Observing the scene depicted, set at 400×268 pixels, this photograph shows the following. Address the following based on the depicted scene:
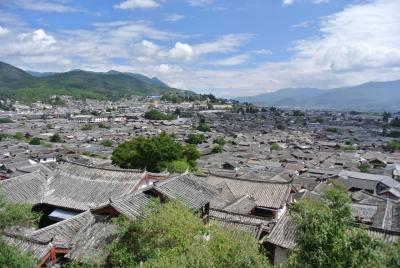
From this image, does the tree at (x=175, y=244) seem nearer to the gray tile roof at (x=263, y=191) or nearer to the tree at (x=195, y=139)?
the gray tile roof at (x=263, y=191)

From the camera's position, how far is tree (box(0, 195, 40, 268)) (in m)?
12.5

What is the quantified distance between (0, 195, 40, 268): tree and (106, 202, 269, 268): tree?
2980mm

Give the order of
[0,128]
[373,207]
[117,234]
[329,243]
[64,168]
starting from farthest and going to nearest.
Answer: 1. [0,128]
2. [373,207]
3. [64,168]
4. [117,234]
5. [329,243]

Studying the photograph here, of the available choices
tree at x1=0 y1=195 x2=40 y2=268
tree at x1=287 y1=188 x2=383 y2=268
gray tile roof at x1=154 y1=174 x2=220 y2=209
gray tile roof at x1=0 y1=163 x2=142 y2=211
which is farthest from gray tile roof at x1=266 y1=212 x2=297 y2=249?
tree at x1=0 y1=195 x2=40 y2=268

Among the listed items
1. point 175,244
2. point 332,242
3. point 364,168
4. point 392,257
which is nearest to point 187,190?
point 175,244

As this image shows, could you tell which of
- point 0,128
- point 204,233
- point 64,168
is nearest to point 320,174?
point 64,168

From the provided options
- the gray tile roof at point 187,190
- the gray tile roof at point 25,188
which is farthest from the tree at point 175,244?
the gray tile roof at point 25,188

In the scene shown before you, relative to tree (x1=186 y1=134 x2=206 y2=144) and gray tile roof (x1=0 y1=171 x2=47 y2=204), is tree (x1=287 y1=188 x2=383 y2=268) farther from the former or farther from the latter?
tree (x1=186 y1=134 x2=206 y2=144)

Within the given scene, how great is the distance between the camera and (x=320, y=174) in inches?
2191

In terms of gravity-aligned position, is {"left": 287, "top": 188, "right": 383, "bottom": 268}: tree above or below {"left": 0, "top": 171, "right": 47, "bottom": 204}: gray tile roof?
above

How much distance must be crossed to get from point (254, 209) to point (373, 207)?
A: 1072cm

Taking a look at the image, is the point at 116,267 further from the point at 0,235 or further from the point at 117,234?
the point at 0,235

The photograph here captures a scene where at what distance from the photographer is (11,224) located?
14.1 meters

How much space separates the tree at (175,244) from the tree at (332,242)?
126cm
